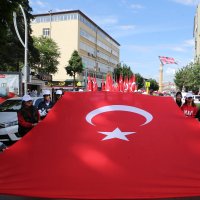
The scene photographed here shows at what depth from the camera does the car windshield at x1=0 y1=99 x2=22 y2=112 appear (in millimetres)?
12247

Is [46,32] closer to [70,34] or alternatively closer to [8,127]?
[70,34]

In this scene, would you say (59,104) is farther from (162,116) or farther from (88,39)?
(88,39)

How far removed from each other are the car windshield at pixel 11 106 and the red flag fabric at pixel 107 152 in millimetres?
7322

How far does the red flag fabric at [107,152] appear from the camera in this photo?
381 centimetres

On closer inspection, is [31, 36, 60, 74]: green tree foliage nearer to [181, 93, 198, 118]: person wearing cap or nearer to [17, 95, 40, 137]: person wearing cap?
[181, 93, 198, 118]: person wearing cap

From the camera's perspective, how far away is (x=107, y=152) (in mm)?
4336

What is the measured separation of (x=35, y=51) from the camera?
4684 centimetres

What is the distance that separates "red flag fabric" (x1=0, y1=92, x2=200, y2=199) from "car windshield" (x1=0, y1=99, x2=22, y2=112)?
7.32 metres

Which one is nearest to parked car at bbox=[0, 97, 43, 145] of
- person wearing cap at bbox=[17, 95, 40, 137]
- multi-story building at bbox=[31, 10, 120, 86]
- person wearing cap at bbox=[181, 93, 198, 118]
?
person wearing cap at bbox=[17, 95, 40, 137]

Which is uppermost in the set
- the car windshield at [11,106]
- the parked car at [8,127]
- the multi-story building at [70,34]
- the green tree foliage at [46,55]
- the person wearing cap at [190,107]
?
the multi-story building at [70,34]

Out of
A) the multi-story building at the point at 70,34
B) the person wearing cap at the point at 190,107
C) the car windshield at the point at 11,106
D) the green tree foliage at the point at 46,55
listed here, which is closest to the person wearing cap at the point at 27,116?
the person wearing cap at the point at 190,107

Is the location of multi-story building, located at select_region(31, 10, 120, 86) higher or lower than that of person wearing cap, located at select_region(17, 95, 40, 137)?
higher

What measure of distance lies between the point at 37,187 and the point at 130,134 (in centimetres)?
130

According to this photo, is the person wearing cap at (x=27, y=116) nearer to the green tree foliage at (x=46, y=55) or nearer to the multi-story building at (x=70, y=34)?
the green tree foliage at (x=46, y=55)
